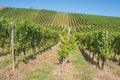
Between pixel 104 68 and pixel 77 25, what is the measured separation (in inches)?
3533

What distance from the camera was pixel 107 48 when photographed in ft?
91.6

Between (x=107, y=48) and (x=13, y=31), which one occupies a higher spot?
(x=13, y=31)

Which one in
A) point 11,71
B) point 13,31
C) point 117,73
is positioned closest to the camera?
point 11,71

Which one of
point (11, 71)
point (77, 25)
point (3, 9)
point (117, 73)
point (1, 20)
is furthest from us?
point (3, 9)

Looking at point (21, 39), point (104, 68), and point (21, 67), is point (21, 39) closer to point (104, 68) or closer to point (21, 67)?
point (21, 67)

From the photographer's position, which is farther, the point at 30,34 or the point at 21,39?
the point at 30,34

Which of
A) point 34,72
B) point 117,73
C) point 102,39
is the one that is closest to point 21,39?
point 34,72

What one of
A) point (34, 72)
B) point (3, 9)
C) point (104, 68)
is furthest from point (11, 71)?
point (3, 9)

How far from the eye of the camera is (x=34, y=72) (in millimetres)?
22453

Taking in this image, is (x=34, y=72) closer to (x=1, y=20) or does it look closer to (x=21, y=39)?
(x=21, y=39)

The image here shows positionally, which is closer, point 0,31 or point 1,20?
point 1,20

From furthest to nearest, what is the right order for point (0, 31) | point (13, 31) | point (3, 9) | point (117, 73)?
point (3, 9), point (0, 31), point (117, 73), point (13, 31)

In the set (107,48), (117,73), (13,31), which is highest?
(13,31)

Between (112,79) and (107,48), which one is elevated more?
(107,48)
